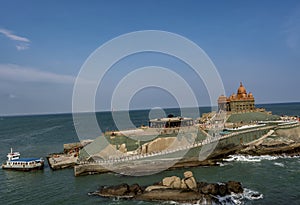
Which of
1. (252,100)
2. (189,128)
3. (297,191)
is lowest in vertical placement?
(297,191)

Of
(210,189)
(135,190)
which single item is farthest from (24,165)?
(210,189)

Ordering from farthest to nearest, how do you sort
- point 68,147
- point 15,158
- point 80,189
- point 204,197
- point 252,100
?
point 252,100, point 68,147, point 15,158, point 80,189, point 204,197

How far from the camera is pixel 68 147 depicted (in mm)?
68312

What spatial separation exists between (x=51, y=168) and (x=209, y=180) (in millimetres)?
29507

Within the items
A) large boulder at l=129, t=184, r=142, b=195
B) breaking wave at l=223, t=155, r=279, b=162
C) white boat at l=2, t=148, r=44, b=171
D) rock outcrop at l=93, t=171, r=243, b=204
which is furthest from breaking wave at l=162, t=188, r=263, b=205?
white boat at l=2, t=148, r=44, b=171

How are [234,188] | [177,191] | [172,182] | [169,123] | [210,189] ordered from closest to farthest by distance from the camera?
[177,191]
[210,189]
[234,188]
[172,182]
[169,123]

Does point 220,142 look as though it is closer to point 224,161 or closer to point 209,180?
point 224,161

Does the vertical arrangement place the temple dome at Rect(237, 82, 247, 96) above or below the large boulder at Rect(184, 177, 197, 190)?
above

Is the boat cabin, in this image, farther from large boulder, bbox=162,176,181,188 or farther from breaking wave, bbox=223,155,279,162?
large boulder, bbox=162,176,181,188

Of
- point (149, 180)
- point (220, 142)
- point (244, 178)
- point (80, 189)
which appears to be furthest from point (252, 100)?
point (80, 189)

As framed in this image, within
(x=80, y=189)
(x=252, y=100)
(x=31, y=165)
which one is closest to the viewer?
(x=80, y=189)

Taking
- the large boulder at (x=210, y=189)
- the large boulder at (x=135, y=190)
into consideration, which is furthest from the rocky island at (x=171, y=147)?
the large boulder at (x=210, y=189)

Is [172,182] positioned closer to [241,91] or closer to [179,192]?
[179,192]

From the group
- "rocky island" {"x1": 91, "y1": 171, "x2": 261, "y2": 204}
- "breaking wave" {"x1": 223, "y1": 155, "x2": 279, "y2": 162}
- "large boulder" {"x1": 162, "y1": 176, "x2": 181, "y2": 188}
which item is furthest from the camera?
"breaking wave" {"x1": 223, "y1": 155, "x2": 279, "y2": 162}
